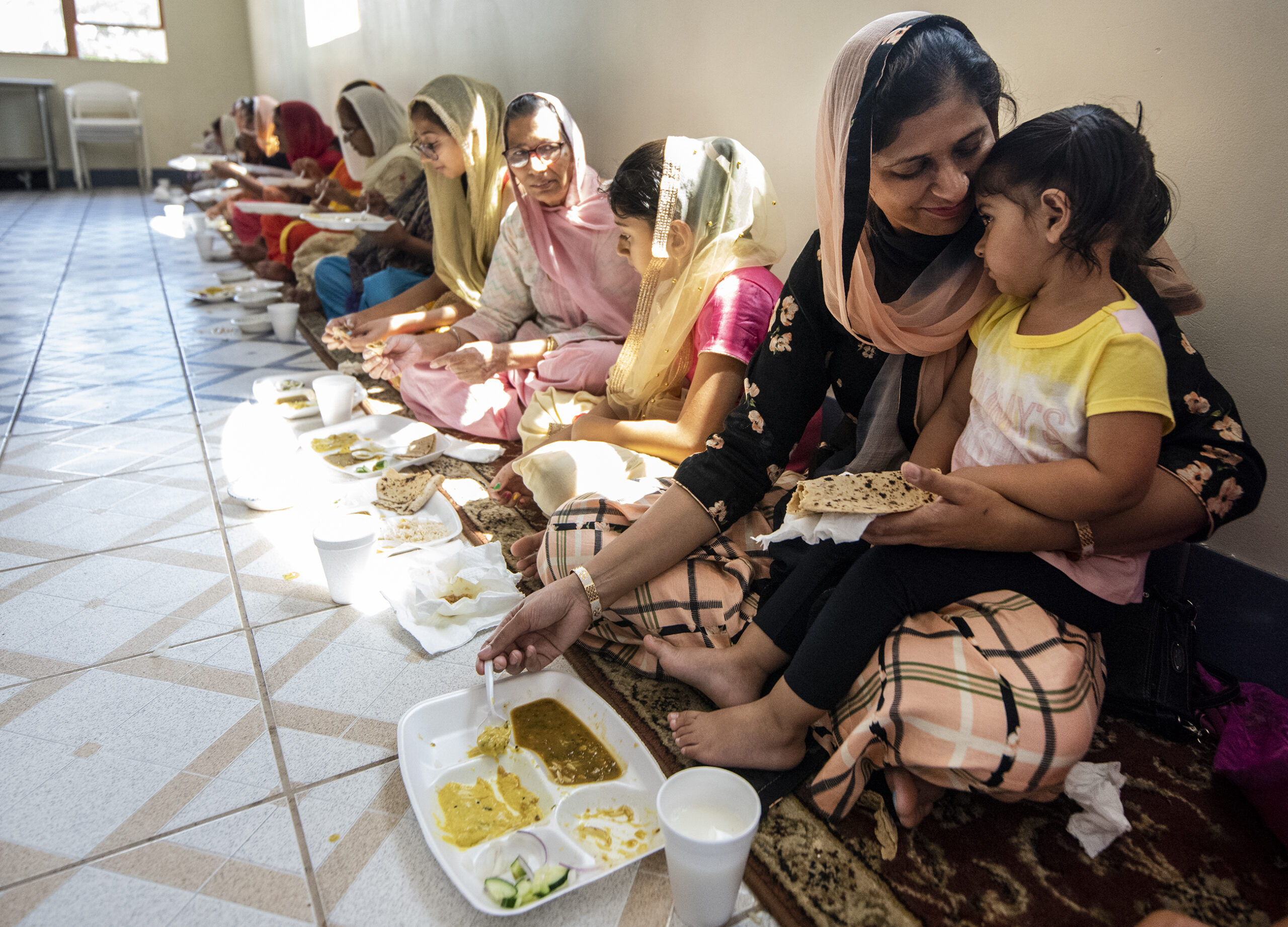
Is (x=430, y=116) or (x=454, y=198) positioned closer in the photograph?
(x=430, y=116)

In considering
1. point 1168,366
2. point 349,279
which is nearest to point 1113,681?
point 1168,366

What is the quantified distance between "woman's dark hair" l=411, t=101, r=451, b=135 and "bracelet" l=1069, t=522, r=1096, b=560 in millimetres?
2391

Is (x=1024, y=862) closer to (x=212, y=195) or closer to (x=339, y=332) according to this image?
(x=339, y=332)

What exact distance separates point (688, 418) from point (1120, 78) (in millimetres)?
938

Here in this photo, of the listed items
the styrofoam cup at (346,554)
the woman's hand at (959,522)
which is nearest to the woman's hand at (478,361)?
the styrofoam cup at (346,554)

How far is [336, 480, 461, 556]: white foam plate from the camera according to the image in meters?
1.79

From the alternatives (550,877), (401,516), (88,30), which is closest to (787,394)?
(550,877)

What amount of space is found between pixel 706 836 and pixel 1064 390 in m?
0.71

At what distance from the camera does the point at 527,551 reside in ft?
5.23

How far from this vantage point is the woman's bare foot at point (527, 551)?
1.59 metres

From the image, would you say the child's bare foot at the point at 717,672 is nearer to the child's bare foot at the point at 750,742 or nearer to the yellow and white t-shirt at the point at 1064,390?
the child's bare foot at the point at 750,742

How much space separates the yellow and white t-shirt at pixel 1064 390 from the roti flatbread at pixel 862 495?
5.2 inches

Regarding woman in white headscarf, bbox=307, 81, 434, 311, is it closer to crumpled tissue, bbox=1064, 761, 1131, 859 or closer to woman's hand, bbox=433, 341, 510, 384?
woman's hand, bbox=433, 341, 510, 384

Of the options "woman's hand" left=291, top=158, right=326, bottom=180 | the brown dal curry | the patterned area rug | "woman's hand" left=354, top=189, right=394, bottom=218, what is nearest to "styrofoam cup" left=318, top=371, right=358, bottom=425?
"woman's hand" left=354, top=189, right=394, bottom=218
